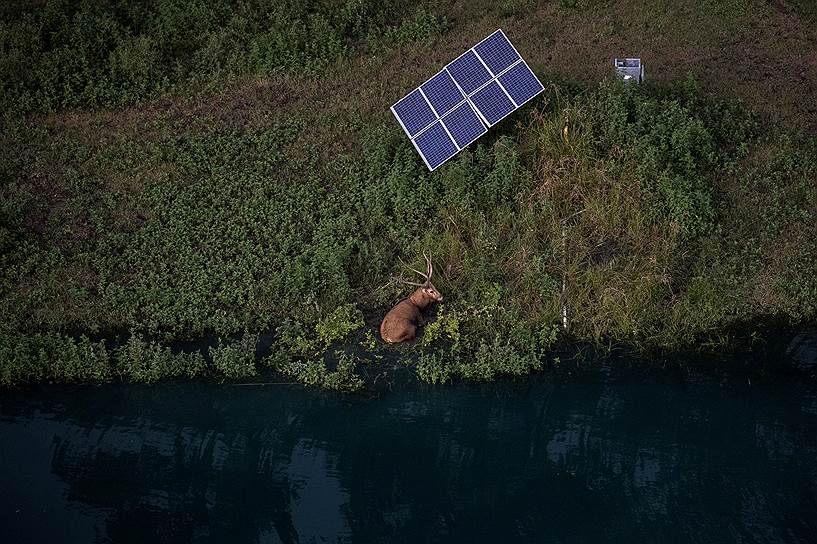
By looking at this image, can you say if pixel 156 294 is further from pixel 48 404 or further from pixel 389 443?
pixel 389 443

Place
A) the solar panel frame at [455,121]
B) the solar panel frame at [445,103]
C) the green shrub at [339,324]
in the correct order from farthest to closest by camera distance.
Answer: the solar panel frame at [445,103]
the solar panel frame at [455,121]
the green shrub at [339,324]

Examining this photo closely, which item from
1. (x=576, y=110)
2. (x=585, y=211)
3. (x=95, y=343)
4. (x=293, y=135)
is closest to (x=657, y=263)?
(x=585, y=211)

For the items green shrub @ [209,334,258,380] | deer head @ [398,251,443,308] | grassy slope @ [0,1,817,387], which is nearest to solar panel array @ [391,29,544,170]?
grassy slope @ [0,1,817,387]

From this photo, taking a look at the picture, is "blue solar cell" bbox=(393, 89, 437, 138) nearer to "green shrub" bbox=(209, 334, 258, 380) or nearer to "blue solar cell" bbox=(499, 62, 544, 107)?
"blue solar cell" bbox=(499, 62, 544, 107)

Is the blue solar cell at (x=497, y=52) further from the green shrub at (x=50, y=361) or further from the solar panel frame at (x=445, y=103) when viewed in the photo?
the green shrub at (x=50, y=361)

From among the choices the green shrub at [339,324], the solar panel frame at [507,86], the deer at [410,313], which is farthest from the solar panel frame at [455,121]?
the green shrub at [339,324]
